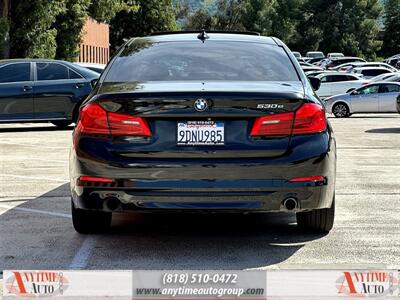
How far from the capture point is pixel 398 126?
21688 mm

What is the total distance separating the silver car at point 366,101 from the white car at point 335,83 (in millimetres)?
6591

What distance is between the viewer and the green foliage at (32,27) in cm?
3344

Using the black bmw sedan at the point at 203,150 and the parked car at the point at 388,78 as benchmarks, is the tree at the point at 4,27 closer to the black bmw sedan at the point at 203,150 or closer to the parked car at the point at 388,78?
the parked car at the point at 388,78

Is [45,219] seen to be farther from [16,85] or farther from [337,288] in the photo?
[16,85]

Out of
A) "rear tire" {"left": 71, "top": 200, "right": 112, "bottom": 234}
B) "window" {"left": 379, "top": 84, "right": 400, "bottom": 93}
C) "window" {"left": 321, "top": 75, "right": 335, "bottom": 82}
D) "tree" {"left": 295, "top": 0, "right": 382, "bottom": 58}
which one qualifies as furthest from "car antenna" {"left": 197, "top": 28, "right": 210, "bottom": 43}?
"tree" {"left": 295, "top": 0, "right": 382, "bottom": 58}

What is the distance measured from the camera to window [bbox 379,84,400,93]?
92.9ft

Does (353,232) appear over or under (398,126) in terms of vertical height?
over

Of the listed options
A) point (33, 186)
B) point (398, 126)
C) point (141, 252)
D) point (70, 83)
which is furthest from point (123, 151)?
point (398, 126)

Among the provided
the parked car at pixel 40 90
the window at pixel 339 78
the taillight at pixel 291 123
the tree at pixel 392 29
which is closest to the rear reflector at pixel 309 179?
the taillight at pixel 291 123

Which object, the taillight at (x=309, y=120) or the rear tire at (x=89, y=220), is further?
the rear tire at (x=89, y=220)

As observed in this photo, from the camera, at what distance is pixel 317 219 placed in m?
6.99

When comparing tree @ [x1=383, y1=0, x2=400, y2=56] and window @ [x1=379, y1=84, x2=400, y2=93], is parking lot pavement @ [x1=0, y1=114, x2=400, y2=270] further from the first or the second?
tree @ [x1=383, y1=0, x2=400, y2=56]

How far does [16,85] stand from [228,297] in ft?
48.1

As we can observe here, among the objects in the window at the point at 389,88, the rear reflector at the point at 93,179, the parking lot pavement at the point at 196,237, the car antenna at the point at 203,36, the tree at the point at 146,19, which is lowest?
the tree at the point at 146,19
